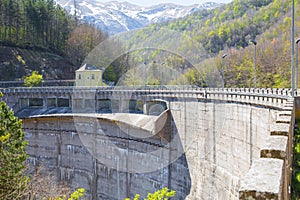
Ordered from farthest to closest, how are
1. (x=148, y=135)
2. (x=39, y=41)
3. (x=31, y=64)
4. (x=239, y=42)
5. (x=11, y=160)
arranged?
(x=239, y=42), (x=39, y=41), (x=31, y=64), (x=148, y=135), (x=11, y=160)

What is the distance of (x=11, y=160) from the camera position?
20.3 meters

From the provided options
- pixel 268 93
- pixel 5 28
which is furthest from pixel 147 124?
pixel 5 28

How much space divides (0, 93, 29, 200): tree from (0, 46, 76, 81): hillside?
35680 mm

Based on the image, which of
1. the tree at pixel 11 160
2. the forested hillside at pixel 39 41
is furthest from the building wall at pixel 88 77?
the tree at pixel 11 160

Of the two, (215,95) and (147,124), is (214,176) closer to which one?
(215,95)

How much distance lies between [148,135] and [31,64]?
3466 centimetres

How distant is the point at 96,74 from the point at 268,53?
29.4m

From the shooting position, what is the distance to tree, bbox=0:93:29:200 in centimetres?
1803

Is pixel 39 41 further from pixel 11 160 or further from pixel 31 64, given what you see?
pixel 11 160

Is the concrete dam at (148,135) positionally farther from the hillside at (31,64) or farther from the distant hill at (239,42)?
the distant hill at (239,42)

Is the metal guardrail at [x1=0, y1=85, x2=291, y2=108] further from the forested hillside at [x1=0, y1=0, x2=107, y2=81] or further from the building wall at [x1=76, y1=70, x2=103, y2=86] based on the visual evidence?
the forested hillside at [x1=0, y1=0, x2=107, y2=81]

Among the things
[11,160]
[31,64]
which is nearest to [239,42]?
[31,64]

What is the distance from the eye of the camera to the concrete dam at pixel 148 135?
23.7m

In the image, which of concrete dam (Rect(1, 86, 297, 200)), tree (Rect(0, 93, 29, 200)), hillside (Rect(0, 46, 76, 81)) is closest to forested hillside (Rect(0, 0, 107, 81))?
hillside (Rect(0, 46, 76, 81))
